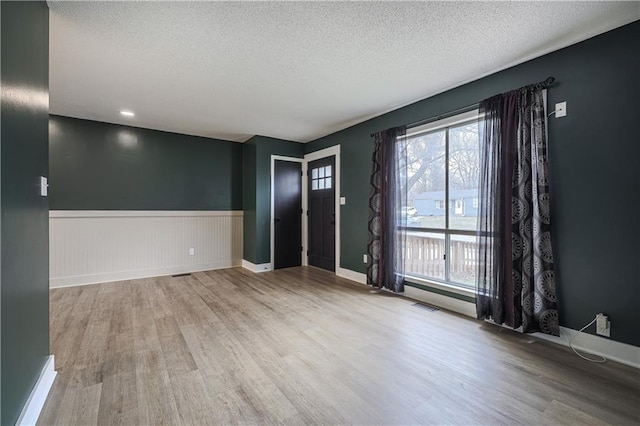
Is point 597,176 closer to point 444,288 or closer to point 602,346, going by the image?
point 602,346

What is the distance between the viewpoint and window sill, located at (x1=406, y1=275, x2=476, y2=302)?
9.55ft

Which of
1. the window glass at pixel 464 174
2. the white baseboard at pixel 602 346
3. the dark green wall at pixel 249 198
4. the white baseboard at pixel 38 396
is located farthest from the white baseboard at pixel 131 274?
the white baseboard at pixel 602 346

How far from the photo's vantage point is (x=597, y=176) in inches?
83.0

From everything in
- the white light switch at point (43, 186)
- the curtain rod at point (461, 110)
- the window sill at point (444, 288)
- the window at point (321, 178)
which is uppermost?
the curtain rod at point (461, 110)

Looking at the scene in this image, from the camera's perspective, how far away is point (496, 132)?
8.50ft

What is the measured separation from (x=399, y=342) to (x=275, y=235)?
11.0ft

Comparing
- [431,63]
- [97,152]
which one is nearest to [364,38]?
[431,63]

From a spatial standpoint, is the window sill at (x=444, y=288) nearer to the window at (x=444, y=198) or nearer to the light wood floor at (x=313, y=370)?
the window at (x=444, y=198)

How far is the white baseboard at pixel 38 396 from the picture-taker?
1.34 m

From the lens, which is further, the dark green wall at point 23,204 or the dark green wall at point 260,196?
the dark green wall at point 260,196

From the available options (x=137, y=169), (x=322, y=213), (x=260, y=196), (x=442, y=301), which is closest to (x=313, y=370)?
(x=442, y=301)

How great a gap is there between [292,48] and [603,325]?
3170 mm

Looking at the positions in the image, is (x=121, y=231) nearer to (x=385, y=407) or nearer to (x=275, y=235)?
(x=275, y=235)

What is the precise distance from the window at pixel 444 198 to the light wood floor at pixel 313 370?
1.96 feet
